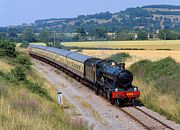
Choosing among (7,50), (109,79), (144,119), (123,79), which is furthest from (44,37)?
(144,119)

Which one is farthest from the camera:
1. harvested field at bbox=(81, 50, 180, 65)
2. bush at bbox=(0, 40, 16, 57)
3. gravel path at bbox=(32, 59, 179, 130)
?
harvested field at bbox=(81, 50, 180, 65)

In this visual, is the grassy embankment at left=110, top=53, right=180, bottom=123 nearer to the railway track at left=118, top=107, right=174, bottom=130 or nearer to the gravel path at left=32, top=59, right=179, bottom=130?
the railway track at left=118, top=107, right=174, bottom=130

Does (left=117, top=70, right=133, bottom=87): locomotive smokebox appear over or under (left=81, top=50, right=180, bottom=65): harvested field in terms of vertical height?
over

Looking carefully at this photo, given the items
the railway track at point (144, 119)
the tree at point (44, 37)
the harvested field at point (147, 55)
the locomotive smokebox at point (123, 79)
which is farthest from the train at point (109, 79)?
the tree at point (44, 37)

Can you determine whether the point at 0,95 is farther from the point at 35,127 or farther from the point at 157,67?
the point at 157,67

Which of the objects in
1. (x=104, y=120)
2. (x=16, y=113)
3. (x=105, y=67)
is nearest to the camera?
(x=16, y=113)

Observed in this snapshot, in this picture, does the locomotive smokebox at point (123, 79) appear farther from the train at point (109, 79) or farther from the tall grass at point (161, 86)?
the tall grass at point (161, 86)

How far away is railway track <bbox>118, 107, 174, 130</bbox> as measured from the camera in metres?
18.6

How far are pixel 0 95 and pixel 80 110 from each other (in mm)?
7143

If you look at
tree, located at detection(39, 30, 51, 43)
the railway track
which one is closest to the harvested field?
the railway track

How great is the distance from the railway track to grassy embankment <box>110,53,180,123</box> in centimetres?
97

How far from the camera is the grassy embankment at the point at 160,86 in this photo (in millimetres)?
Answer: 22405

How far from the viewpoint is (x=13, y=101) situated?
1642 centimetres

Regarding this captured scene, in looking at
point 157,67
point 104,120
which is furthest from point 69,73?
point 104,120
